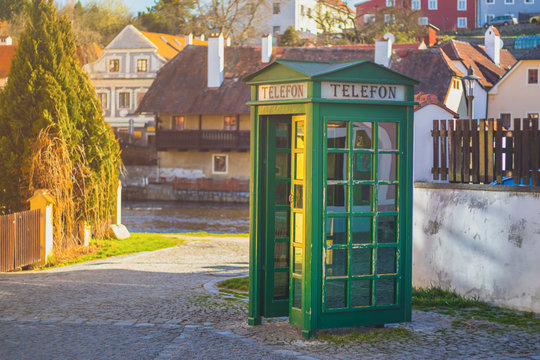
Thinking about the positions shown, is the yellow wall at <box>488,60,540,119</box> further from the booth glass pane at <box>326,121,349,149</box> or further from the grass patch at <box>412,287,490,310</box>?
the booth glass pane at <box>326,121,349,149</box>

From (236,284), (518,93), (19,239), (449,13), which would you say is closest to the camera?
(236,284)

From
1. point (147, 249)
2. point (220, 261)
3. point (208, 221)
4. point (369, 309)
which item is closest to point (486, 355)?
point (369, 309)

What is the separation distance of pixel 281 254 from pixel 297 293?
61cm

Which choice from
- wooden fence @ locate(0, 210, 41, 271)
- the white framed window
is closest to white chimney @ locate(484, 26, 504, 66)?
the white framed window

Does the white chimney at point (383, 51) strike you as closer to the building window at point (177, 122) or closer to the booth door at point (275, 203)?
the building window at point (177, 122)

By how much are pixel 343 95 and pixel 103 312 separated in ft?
13.0

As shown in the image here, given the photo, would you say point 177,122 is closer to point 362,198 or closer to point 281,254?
point 281,254

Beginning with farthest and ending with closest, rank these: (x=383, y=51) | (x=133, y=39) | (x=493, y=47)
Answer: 1. (x=133, y=39)
2. (x=493, y=47)
3. (x=383, y=51)

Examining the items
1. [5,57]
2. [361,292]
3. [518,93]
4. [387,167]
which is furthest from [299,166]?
[5,57]

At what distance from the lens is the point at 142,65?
227 ft

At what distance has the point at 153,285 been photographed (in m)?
13.3

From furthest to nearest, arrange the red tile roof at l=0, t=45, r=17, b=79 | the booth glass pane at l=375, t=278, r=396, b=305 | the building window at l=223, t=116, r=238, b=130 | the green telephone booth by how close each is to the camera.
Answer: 1. the red tile roof at l=0, t=45, r=17, b=79
2. the building window at l=223, t=116, r=238, b=130
3. the booth glass pane at l=375, t=278, r=396, b=305
4. the green telephone booth

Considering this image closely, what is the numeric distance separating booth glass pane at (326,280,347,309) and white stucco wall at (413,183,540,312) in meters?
2.61

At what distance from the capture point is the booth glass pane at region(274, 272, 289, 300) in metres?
9.85
